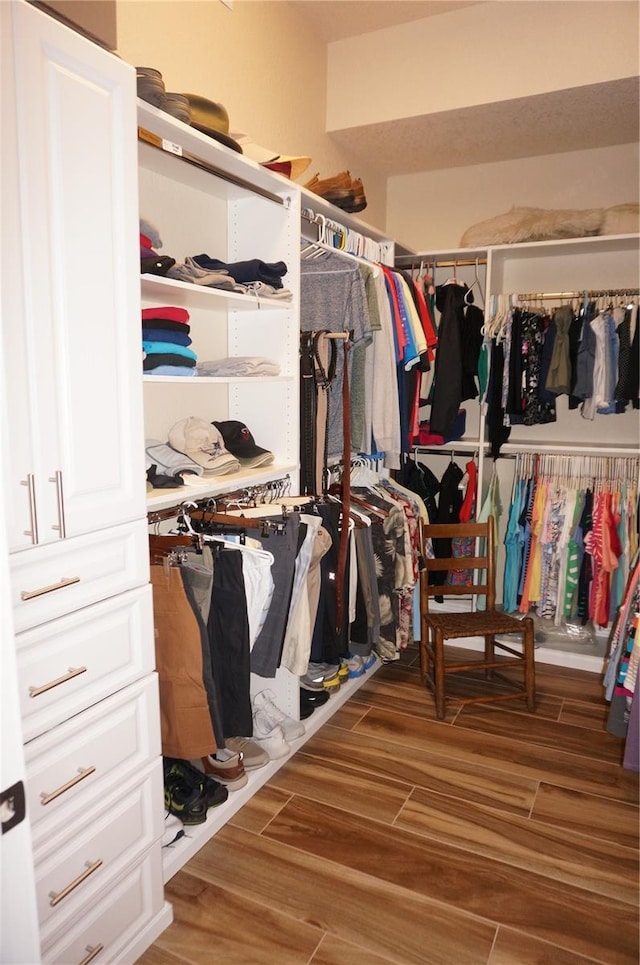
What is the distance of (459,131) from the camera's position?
335 cm

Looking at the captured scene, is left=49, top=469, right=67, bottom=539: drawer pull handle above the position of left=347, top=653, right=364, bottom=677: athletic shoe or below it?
above

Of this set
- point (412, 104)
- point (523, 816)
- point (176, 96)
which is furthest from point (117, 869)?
point (412, 104)

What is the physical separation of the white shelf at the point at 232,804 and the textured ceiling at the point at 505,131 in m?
2.88

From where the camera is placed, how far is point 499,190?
3814 mm

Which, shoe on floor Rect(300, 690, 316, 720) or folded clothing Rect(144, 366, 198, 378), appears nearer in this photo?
folded clothing Rect(144, 366, 198, 378)

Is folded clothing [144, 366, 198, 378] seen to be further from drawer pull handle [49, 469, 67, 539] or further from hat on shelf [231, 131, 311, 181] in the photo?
hat on shelf [231, 131, 311, 181]

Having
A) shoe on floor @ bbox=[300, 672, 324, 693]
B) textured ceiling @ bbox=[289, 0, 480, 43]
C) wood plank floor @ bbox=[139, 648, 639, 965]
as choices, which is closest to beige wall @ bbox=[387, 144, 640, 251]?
textured ceiling @ bbox=[289, 0, 480, 43]

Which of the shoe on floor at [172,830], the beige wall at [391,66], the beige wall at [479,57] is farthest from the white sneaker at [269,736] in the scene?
Answer: the beige wall at [479,57]

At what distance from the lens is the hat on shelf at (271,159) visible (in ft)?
7.35

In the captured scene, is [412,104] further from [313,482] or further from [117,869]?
[117,869]

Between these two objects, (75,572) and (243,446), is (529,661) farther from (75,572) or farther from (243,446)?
(75,572)

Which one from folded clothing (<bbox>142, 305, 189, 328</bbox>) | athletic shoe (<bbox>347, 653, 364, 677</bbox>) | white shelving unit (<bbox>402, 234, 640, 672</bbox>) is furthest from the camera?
white shelving unit (<bbox>402, 234, 640, 672</bbox>)

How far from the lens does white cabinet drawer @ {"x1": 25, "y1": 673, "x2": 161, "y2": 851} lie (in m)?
1.34

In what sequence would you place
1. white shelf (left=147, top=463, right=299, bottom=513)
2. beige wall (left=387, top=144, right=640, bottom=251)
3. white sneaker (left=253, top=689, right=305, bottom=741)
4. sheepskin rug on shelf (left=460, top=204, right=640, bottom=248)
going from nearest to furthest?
1. white shelf (left=147, top=463, right=299, bottom=513)
2. white sneaker (left=253, top=689, right=305, bottom=741)
3. sheepskin rug on shelf (left=460, top=204, right=640, bottom=248)
4. beige wall (left=387, top=144, right=640, bottom=251)
